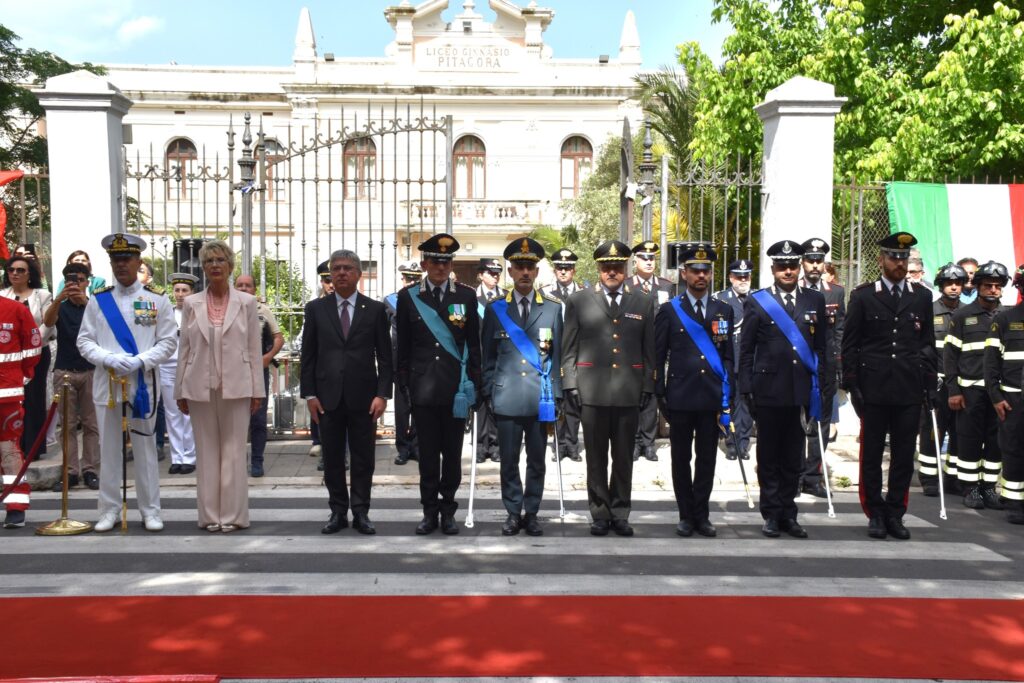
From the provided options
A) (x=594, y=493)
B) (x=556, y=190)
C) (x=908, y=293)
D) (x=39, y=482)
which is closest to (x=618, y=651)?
(x=594, y=493)

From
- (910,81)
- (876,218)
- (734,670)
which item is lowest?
(734,670)

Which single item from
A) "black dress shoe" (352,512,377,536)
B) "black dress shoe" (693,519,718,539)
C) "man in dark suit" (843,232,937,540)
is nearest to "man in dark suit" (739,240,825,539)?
"man in dark suit" (843,232,937,540)

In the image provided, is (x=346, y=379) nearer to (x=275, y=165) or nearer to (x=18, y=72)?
(x=275, y=165)

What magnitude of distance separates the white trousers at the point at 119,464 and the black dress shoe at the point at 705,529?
13.0 ft

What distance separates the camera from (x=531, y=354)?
7410 mm

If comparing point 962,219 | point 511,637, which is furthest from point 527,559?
point 962,219

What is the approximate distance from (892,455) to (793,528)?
970 mm

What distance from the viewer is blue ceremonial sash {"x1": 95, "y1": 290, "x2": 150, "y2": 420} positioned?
24.2 ft

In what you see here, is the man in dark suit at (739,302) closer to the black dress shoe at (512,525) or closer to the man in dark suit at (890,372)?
the man in dark suit at (890,372)

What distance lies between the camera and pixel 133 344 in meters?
7.45

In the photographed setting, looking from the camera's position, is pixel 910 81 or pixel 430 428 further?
pixel 910 81

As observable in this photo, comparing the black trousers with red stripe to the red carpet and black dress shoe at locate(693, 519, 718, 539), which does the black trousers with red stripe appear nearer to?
black dress shoe at locate(693, 519, 718, 539)

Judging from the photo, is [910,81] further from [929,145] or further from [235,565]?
[235,565]

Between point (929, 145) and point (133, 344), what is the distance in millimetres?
13581
